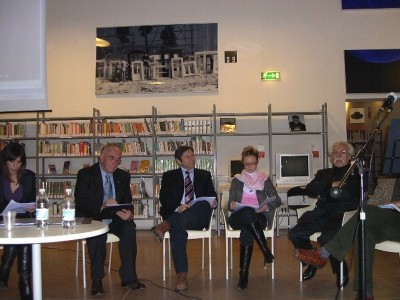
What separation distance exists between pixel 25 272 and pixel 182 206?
4.63ft

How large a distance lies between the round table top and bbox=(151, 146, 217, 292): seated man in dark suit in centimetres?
121

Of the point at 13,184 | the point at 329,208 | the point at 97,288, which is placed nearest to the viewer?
the point at 97,288

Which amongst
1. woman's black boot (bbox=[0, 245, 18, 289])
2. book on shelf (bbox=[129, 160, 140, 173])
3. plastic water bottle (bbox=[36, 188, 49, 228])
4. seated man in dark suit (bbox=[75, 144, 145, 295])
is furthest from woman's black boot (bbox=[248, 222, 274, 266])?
book on shelf (bbox=[129, 160, 140, 173])

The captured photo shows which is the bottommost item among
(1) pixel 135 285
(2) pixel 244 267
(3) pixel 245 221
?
(1) pixel 135 285

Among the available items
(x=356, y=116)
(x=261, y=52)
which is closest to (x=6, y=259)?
(x=261, y=52)

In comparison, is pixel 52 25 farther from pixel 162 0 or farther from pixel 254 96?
pixel 254 96

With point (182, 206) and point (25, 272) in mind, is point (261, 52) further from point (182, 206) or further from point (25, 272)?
point (25, 272)

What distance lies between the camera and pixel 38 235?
241 cm

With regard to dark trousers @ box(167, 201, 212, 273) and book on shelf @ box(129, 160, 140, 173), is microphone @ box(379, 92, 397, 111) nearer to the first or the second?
dark trousers @ box(167, 201, 212, 273)

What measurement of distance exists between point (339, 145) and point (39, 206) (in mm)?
2624

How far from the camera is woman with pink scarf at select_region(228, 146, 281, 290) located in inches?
154

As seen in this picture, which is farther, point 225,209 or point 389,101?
point 225,209

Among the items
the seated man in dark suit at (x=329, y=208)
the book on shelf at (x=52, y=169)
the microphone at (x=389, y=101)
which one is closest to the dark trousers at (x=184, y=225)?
the seated man in dark suit at (x=329, y=208)

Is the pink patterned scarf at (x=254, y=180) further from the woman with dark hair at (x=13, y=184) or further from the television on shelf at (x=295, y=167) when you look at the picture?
the television on shelf at (x=295, y=167)
